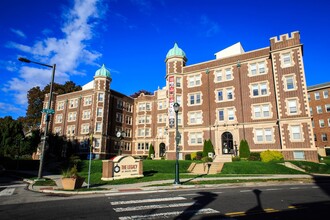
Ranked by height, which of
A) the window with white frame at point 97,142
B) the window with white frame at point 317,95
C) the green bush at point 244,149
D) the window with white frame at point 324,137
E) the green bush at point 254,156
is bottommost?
the green bush at point 254,156

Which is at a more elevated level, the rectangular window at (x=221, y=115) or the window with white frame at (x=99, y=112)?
the window with white frame at (x=99, y=112)

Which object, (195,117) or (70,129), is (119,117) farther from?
(195,117)

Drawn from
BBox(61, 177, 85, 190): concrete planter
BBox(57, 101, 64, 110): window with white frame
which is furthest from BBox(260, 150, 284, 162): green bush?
BBox(57, 101, 64, 110): window with white frame

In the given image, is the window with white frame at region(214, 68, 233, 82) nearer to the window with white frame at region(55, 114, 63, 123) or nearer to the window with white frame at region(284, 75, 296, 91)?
the window with white frame at region(284, 75, 296, 91)

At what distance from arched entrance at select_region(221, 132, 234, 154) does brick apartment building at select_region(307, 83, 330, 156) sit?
3147 cm

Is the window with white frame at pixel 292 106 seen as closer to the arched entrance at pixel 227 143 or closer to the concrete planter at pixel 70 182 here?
the arched entrance at pixel 227 143

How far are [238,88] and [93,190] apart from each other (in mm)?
26899

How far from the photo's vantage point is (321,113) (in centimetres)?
5375

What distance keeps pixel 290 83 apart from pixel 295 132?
6413 mm

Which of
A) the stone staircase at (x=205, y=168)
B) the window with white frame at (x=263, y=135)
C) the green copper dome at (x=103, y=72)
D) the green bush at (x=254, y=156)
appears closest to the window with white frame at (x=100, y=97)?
the green copper dome at (x=103, y=72)

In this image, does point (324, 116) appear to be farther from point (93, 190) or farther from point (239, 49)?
point (93, 190)

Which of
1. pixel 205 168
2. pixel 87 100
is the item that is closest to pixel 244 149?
pixel 205 168

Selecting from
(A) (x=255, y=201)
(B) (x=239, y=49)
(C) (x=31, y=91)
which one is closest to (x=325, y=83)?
(B) (x=239, y=49)

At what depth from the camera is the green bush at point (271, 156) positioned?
27347 millimetres
